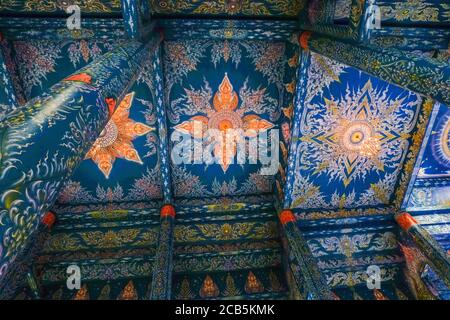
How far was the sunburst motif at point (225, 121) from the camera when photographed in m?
4.70

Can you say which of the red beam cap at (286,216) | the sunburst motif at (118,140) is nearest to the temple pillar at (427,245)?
the red beam cap at (286,216)

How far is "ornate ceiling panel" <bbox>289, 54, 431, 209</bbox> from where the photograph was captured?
4449mm

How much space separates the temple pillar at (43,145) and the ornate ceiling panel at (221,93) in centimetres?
240

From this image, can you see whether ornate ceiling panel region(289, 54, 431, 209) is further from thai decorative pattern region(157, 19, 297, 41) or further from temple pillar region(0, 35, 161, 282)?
temple pillar region(0, 35, 161, 282)

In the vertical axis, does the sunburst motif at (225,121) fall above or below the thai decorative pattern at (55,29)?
below

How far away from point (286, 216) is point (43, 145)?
4.17 metres

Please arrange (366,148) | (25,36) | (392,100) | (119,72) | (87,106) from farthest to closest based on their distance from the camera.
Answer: (366,148), (392,100), (25,36), (119,72), (87,106)

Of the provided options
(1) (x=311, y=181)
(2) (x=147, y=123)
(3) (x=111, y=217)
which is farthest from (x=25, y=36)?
(1) (x=311, y=181)

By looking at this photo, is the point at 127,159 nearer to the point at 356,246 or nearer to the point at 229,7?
the point at 229,7

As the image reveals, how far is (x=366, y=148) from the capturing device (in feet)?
16.2

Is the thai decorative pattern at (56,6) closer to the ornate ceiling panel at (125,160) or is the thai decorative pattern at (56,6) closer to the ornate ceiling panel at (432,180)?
the ornate ceiling panel at (125,160)

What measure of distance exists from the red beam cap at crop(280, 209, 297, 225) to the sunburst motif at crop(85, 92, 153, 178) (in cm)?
263
